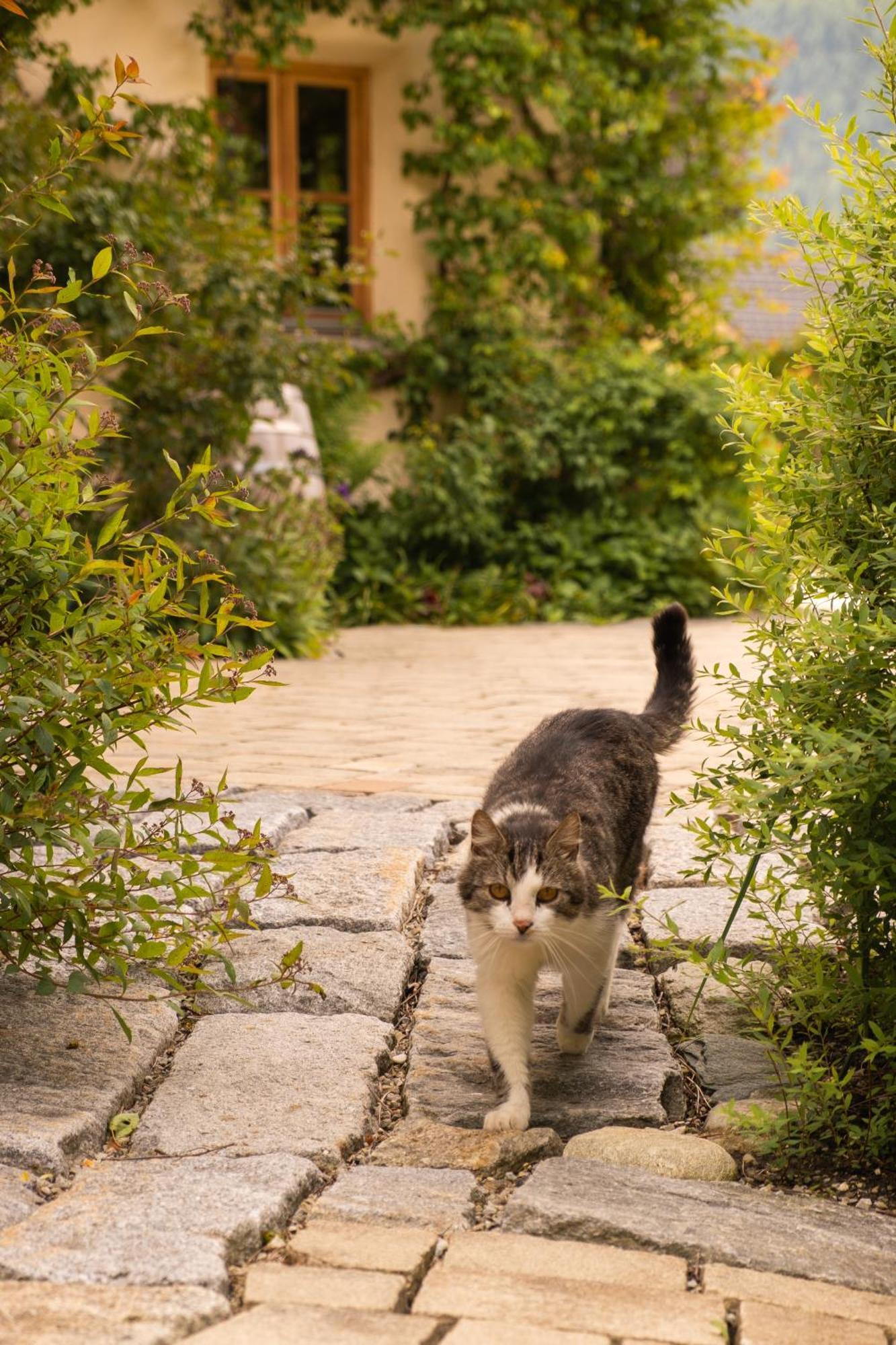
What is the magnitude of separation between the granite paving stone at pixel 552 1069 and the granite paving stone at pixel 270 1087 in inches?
4.3

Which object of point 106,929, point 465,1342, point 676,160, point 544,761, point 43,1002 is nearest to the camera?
point 465,1342

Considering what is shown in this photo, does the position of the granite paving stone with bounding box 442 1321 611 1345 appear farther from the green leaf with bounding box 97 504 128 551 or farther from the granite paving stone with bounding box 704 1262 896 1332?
the green leaf with bounding box 97 504 128 551

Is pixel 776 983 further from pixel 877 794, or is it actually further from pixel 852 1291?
pixel 852 1291

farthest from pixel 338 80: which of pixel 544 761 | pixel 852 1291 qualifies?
pixel 852 1291

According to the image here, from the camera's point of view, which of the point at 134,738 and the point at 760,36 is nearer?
the point at 134,738

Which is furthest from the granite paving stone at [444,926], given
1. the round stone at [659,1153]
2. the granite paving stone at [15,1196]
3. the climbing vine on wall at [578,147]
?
the climbing vine on wall at [578,147]

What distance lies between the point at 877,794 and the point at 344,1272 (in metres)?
1.08

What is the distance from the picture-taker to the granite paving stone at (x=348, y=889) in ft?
10.5

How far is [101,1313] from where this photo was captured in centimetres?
160

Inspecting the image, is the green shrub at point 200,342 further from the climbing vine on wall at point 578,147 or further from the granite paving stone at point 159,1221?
the granite paving stone at point 159,1221

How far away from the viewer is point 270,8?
1006 cm

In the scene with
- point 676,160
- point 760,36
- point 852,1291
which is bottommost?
point 852,1291

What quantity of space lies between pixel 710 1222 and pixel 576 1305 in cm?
33

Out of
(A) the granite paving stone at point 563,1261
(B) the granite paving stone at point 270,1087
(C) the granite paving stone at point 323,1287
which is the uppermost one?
(C) the granite paving stone at point 323,1287
